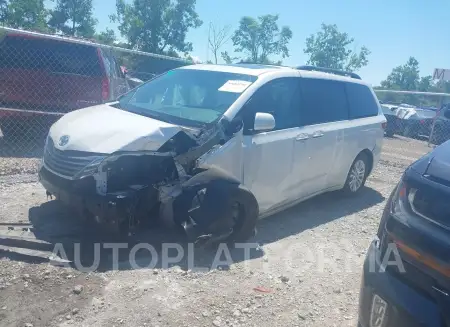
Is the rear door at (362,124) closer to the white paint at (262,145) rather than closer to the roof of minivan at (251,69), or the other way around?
the white paint at (262,145)

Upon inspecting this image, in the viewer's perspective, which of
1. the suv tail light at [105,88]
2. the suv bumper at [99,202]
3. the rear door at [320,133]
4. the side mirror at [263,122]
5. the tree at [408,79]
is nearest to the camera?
the suv bumper at [99,202]

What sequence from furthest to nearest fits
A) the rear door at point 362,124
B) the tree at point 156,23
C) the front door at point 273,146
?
the tree at point 156,23, the rear door at point 362,124, the front door at point 273,146

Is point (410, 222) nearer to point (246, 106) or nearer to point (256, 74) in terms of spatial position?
point (246, 106)

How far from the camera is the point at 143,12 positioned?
4075cm

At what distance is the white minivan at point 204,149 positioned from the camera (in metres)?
3.54

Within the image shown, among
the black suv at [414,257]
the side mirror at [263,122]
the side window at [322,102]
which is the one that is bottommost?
the black suv at [414,257]

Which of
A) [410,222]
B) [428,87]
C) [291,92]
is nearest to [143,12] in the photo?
[428,87]

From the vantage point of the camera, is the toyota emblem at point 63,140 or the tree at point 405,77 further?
the tree at point 405,77

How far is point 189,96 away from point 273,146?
1.10 metres

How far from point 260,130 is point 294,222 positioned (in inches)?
53.7

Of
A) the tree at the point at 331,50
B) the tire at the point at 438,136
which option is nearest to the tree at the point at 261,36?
the tree at the point at 331,50

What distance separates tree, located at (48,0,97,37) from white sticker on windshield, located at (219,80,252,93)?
43295 mm

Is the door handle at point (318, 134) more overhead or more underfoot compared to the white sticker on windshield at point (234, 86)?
more underfoot

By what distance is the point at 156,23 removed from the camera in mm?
40812
